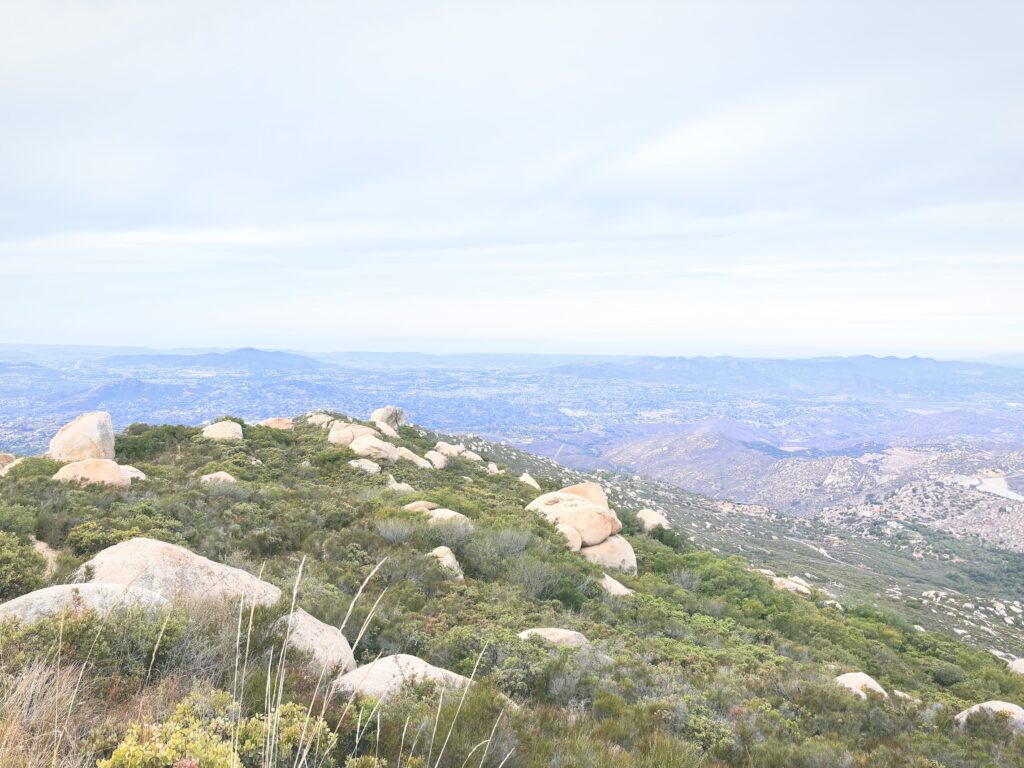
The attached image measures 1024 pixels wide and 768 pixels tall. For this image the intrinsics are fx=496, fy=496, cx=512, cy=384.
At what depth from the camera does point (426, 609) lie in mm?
9477

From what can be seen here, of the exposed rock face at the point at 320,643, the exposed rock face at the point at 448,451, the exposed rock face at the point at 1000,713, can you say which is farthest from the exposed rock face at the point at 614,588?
the exposed rock face at the point at 448,451

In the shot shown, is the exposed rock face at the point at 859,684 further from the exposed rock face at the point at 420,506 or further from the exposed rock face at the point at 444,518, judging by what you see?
the exposed rock face at the point at 420,506

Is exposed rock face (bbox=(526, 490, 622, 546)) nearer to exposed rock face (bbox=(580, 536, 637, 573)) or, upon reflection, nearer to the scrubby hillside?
exposed rock face (bbox=(580, 536, 637, 573))

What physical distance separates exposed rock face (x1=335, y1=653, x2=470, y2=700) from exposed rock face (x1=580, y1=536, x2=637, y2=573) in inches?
448

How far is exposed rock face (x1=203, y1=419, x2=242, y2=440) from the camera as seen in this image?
24.9m

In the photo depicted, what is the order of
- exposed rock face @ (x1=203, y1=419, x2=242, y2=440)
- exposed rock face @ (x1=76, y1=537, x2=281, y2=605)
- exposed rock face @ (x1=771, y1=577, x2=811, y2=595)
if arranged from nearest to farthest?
exposed rock face @ (x1=76, y1=537, x2=281, y2=605) < exposed rock face @ (x1=771, y1=577, x2=811, y2=595) < exposed rock face @ (x1=203, y1=419, x2=242, y2=440)

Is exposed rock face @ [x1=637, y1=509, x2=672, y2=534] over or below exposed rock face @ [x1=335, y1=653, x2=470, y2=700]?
below

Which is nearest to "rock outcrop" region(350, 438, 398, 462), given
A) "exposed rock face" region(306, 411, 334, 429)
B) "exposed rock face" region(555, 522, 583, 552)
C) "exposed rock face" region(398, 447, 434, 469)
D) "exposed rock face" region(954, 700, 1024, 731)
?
"exposed rock face" region(398, 447, 434, 469)

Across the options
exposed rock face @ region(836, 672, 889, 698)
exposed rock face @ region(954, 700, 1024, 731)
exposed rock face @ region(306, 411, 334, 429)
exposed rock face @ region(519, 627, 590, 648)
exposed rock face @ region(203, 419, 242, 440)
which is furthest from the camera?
exposed rock face @ region(306, 411, 334, 429)

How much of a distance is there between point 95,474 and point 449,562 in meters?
10.4

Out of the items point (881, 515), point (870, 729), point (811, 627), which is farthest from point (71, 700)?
point (881, 515)

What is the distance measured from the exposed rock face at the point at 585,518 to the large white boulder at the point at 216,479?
10.8 metres

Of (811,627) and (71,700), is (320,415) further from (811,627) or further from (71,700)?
(71,700)

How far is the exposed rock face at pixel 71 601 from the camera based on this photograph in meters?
4.68
